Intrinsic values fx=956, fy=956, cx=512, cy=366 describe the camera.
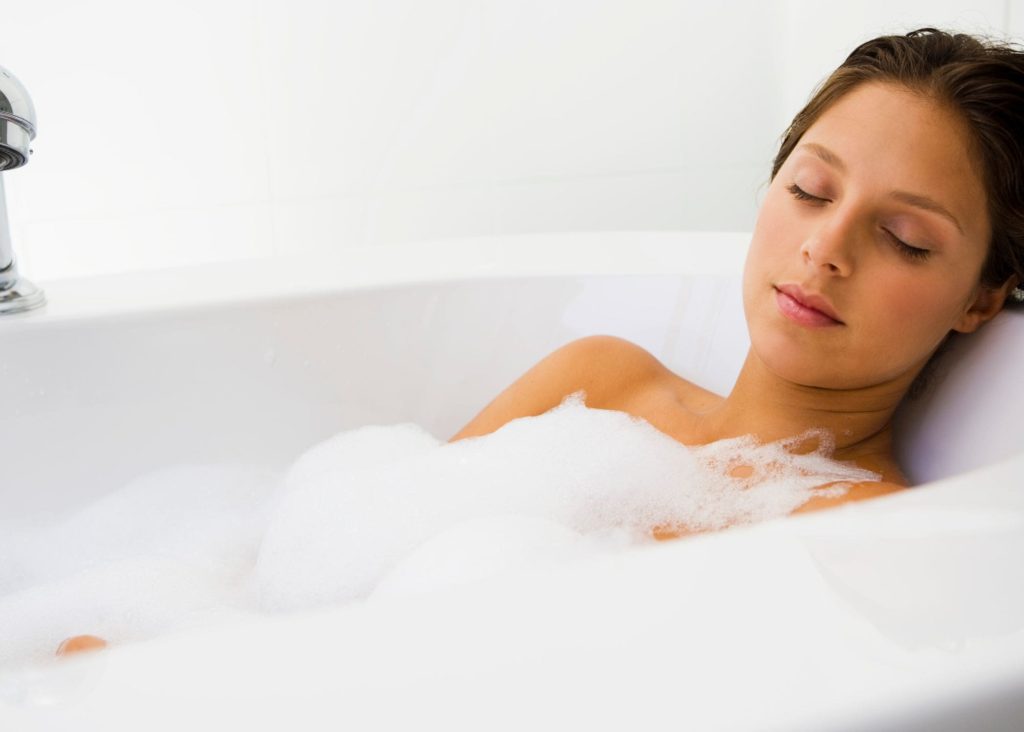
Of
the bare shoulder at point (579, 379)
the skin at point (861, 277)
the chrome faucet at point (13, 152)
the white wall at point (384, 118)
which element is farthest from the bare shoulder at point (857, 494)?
the white wall at point (384, 118)

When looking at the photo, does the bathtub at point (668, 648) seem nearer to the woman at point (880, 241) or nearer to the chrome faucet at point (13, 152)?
→ the woman at point (880, 241)

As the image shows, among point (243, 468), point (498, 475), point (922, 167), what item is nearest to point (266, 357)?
point (243, 468)

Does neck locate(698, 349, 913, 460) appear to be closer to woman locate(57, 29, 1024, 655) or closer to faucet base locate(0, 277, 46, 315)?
woman locate(57, 29, 1024, 655)

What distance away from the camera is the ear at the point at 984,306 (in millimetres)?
868

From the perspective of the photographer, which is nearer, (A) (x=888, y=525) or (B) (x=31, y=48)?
(A) (x=888, y=525)

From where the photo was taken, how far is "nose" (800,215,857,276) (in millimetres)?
806

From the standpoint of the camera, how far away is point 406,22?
6.39 ft

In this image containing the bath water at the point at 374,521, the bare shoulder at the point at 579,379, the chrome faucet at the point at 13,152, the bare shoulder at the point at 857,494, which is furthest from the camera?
the bare shoulder at the point at 579,379

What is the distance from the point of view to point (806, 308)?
0.85 m

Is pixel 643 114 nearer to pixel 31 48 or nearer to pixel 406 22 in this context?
pixel 406 22

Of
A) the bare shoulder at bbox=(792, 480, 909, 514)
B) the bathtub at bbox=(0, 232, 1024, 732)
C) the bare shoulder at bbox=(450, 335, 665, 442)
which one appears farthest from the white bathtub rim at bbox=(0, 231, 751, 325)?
the bathtub at bbox=(0, 232, 1024, 732)

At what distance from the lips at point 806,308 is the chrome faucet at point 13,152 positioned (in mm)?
785

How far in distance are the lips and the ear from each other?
13 cm

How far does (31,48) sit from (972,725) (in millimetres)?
1993
